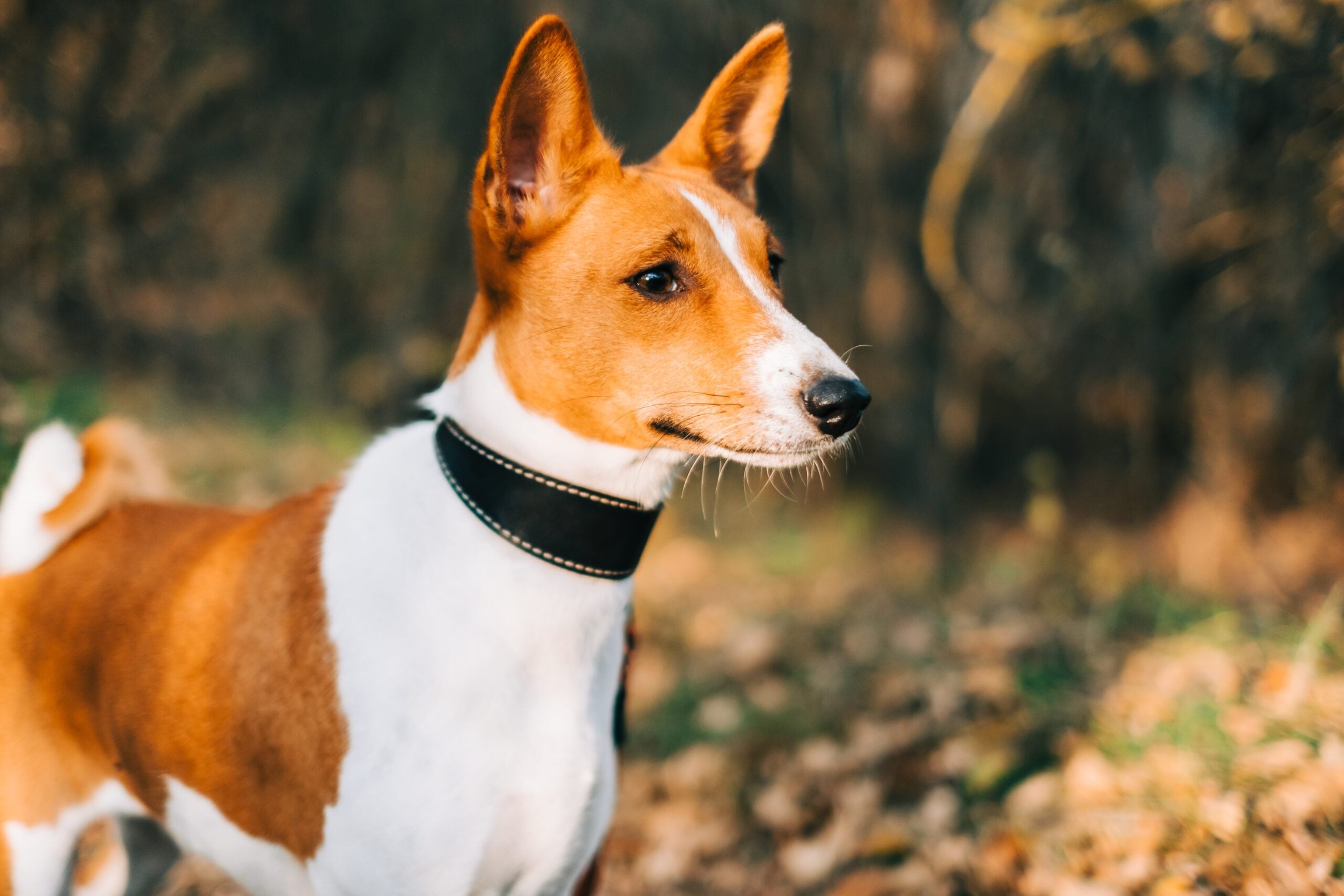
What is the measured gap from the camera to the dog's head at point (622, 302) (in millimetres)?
2070

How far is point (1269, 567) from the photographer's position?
4.45m

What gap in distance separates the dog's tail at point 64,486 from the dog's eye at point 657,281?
1.60 meters

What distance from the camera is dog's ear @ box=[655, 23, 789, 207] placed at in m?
2.61

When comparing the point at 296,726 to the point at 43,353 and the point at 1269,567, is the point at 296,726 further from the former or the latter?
the point at 43,353

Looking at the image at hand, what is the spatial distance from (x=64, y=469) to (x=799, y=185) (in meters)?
4.66

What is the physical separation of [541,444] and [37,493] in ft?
5.00

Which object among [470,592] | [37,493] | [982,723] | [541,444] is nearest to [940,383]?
[982,723]

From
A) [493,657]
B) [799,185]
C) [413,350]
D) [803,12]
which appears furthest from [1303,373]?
[413,350]

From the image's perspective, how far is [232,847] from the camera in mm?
2275

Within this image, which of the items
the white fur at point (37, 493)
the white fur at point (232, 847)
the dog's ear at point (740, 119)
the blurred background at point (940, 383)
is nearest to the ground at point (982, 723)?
the blurred background at point (940, 383)

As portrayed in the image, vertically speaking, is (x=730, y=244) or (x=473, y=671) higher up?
(x=730, y=244)

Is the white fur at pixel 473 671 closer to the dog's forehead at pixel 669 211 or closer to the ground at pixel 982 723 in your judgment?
the dog's forehead at pixel 669 211

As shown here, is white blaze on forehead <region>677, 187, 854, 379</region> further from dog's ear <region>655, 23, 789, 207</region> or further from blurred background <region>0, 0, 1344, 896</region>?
blurred background <region>0, 0, 1344, 896</region>

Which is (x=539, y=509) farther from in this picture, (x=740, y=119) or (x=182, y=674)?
(x=740, y=119)
